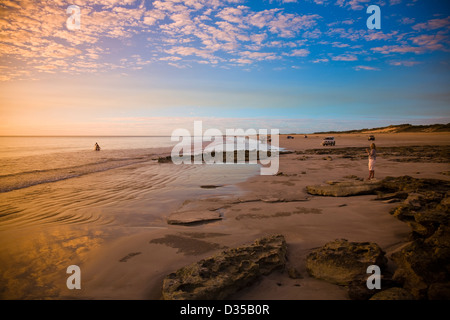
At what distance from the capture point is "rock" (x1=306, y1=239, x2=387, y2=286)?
3189 mm

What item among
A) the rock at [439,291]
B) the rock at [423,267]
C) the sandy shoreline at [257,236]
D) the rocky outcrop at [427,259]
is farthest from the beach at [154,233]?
the rock at [439,291]

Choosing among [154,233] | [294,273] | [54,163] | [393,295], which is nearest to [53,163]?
[54,163]

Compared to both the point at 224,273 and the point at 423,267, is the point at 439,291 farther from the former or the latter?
the point at 224,273

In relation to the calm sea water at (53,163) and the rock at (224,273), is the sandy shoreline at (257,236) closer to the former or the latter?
the rock at (224,273)

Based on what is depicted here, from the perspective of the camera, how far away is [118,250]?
459 centimetres

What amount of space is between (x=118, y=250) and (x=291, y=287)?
10.9 ft

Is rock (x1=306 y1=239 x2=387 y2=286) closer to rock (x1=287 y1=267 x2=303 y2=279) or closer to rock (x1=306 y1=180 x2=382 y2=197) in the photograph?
rock (x1=287 y1=267 x2=303 y2=279)

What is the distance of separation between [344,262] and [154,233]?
3.92 meters

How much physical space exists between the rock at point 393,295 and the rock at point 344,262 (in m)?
0.45

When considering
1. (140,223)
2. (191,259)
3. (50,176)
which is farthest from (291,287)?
(50,176)

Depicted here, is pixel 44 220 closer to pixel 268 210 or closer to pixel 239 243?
pixel 239 243

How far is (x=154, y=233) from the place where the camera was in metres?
5.36

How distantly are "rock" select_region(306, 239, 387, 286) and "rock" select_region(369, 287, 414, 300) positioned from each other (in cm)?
45

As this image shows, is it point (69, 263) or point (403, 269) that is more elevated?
point (403, 269)
